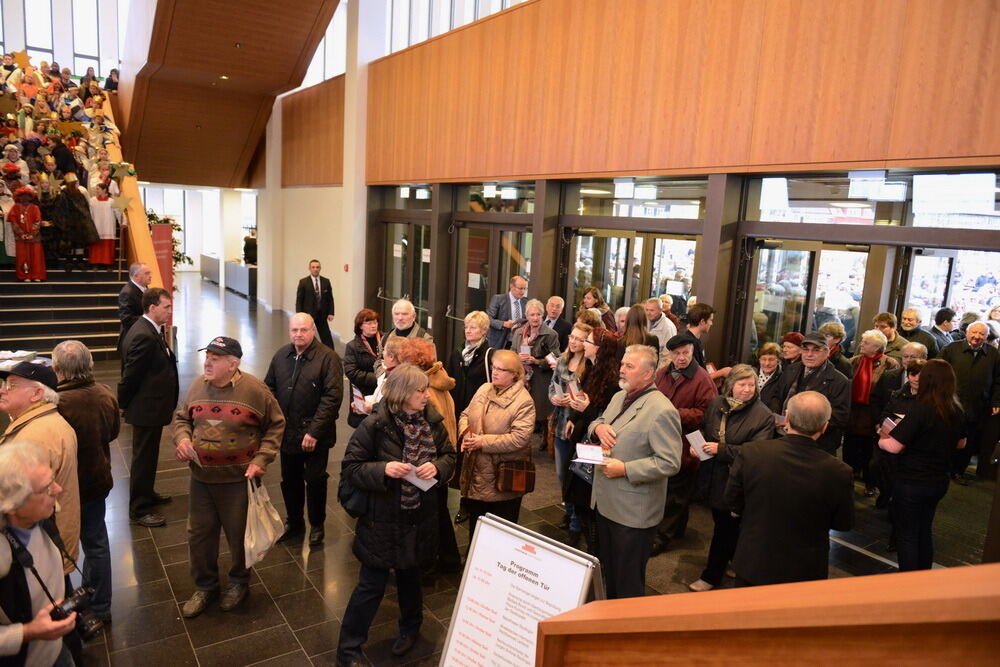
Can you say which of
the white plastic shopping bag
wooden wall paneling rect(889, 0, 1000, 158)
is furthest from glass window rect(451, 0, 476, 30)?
the white plastic shopping bag

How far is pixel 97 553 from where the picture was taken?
3.69 metres

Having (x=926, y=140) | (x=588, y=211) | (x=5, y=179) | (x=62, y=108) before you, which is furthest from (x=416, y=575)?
(x=62, y=108)

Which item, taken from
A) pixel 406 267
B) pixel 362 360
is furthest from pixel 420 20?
pixel 362 360

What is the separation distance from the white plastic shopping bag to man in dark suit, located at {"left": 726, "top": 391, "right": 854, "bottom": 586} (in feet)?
8.80

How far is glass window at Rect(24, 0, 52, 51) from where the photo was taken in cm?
2041

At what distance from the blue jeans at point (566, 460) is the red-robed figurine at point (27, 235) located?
9308mm

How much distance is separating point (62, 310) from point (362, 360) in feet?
25.0

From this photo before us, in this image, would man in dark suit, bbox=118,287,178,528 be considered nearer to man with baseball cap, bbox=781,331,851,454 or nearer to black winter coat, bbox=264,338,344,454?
black winter coat, bbox=264,338,344,454

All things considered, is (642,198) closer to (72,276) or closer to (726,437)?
(726,437)

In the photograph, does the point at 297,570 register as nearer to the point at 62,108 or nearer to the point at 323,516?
the point at 323,516

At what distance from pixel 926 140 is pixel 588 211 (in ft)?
13.1

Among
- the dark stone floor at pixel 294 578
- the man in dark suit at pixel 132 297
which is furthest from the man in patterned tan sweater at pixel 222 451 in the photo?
the man in dark suit at pixel 132 297

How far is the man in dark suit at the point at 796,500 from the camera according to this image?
121 inches

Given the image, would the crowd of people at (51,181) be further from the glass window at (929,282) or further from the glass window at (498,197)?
the glass window at (929,282)
